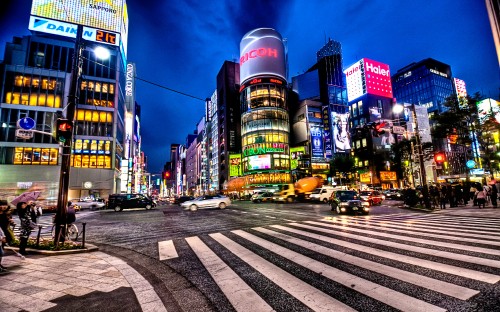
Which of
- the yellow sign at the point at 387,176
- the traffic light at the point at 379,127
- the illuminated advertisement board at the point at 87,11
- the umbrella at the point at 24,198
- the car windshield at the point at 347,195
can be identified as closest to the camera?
the umbrella at the point at 24,198

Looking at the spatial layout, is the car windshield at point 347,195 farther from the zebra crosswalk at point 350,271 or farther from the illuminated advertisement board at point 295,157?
the illuminated advertisement board at point 295,157

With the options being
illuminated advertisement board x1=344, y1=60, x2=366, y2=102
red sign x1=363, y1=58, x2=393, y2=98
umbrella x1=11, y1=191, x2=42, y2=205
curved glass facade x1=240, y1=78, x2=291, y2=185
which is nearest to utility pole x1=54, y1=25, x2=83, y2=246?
umbrella x1=11, y1=191, x2=42, y2=205

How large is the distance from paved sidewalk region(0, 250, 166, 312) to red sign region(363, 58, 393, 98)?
341 feet

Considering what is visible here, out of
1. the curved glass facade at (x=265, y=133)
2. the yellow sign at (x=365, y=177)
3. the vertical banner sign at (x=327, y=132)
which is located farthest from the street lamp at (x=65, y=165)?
the yellow sign at (x=365, y=177)

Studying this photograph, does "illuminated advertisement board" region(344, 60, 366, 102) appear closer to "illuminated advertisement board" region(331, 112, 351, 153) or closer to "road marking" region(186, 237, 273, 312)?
"illuminated advertisement board" region(331, 112, 351, 153)

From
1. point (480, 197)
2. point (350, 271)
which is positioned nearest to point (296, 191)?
point (480, 197)

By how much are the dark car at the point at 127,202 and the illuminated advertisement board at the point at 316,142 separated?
175 feet

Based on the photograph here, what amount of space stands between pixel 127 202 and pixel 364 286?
29.5 m

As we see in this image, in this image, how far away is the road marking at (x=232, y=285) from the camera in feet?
11.6

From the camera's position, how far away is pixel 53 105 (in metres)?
45.4

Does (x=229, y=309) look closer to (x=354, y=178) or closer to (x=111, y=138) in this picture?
(x=111, y=138)

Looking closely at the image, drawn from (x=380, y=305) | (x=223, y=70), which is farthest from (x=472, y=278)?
(x=223, y=70)

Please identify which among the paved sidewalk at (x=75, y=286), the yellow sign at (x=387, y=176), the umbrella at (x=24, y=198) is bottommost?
the paved sidewalk at (x=75, y=286)

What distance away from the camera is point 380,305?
3.38 meters
